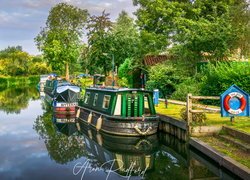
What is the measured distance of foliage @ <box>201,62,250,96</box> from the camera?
20.7 meters

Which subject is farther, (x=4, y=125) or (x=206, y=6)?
(x=206, y=6)

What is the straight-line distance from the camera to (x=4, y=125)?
22562 millimetres

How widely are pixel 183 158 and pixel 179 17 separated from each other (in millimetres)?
23912

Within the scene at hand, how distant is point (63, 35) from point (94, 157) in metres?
42.7

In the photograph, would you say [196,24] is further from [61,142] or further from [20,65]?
[20,65]

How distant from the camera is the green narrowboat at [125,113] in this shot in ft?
53.0

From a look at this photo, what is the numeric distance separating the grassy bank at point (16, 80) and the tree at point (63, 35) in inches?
692

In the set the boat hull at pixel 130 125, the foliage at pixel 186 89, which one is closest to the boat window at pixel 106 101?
the boat hull at pixel 130 125

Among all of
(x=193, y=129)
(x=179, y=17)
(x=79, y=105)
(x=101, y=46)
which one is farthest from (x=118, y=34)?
(x=193, y=129)

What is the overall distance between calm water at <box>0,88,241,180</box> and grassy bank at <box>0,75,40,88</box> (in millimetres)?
57652

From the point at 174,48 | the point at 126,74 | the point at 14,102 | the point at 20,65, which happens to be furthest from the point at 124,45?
the point at 20,65

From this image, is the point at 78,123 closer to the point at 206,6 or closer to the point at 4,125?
the point at 4,125

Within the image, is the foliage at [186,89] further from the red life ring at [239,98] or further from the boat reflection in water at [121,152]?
the red life ring at [239,98]

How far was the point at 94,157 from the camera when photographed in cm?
1387
